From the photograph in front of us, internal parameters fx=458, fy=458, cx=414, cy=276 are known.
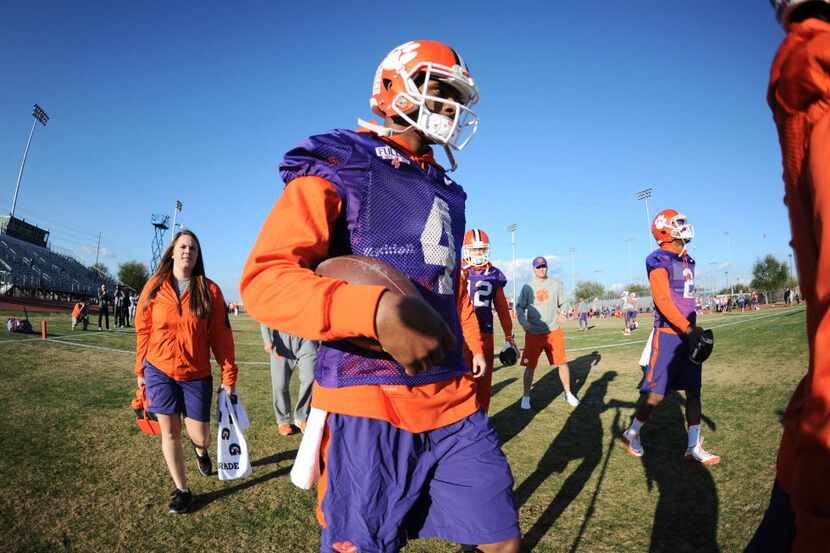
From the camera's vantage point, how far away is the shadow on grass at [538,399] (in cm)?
682

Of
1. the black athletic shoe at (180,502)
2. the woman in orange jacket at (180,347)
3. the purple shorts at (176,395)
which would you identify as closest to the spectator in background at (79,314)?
the woman in orange jacket at (180,347)

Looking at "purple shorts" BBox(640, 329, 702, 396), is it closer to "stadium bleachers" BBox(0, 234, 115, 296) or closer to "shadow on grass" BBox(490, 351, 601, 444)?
"shadow on grass" BBox(490, 351, 601, 444)

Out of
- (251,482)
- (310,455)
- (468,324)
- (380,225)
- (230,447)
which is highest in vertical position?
(380,225)

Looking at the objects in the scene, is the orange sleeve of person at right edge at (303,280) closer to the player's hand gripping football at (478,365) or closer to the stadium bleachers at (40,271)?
the player's hand gripping football at (478,365)

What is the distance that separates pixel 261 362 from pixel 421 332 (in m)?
13.3

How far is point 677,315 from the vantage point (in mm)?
5320

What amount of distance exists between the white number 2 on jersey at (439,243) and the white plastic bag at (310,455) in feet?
2.42

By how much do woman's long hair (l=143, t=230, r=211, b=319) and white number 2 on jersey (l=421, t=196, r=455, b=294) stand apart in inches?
135

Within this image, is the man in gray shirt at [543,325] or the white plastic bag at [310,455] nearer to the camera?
the white plastic bag at [310,455]

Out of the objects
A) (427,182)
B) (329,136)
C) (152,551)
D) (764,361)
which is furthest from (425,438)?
(764,361)

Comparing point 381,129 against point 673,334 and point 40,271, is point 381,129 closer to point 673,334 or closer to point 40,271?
point 673,334

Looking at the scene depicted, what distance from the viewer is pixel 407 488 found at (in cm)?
177

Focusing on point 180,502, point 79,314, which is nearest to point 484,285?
point 180,502

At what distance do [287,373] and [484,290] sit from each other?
3.23 m
